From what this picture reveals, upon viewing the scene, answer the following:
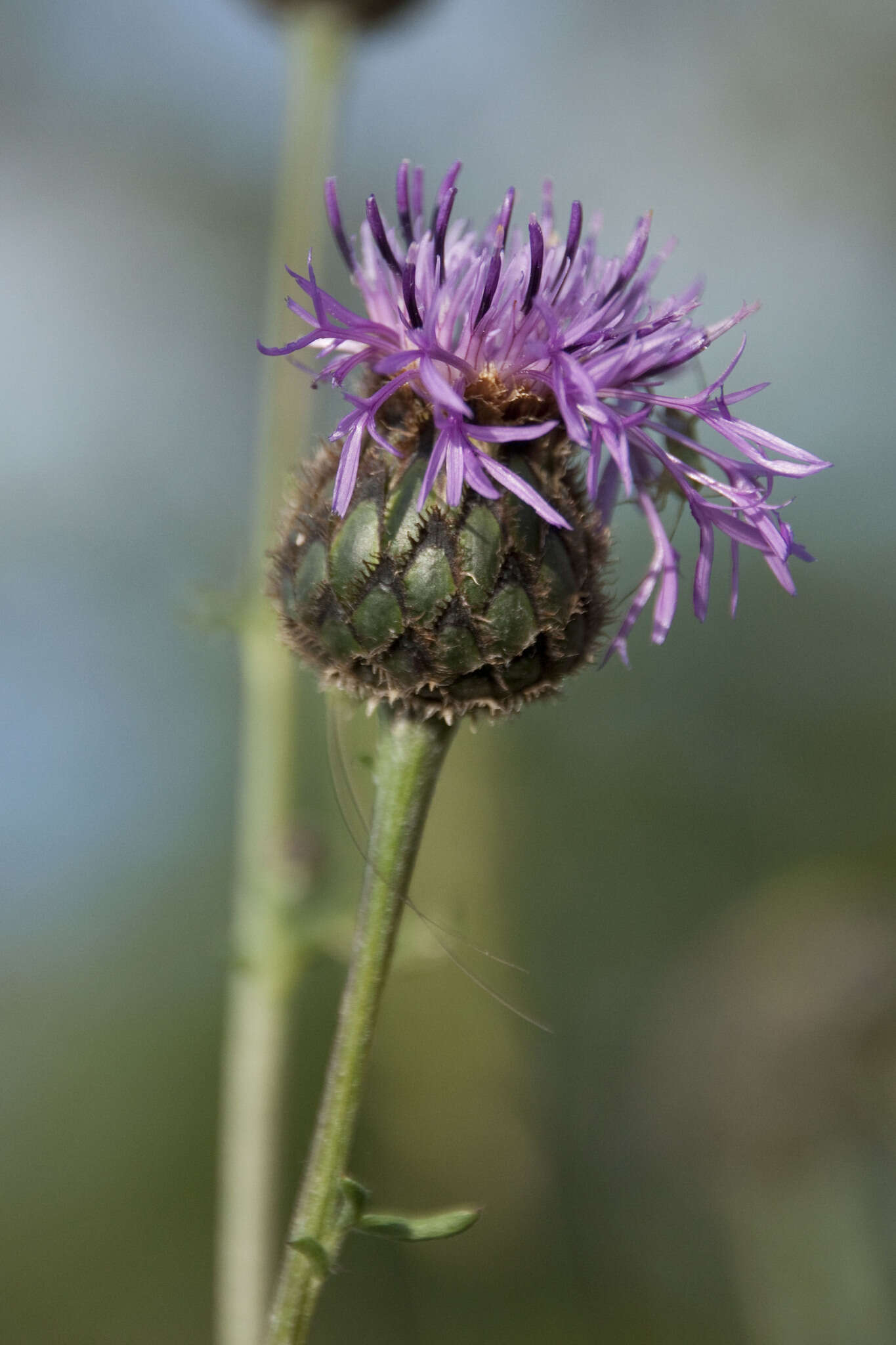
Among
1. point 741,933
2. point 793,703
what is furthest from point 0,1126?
point 793,703

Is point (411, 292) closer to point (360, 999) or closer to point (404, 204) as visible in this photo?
point (404, 204)

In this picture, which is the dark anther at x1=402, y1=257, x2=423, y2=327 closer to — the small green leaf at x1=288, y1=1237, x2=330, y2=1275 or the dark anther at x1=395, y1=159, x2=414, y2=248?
the dark anther at x1=395, y1=159, x2=414, y2=248

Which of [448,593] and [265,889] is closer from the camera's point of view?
[448,593]

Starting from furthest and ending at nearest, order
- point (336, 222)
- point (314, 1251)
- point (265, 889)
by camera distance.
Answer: point (265, 889) → point (336, 222) → point (314, 1251)

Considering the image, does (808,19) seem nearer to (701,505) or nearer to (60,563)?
(60,563)

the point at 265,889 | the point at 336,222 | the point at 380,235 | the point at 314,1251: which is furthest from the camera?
the point at 265,889

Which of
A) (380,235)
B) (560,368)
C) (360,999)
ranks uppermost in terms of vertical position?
(380,235)

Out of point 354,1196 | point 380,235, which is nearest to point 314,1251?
point 354,1196

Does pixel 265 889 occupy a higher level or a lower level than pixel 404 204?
lower
